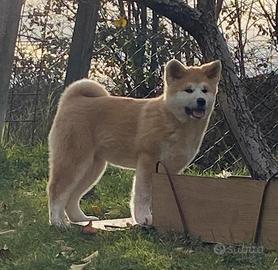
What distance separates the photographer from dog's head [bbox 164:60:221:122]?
4.68 metres

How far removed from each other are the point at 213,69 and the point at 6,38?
8.40ft

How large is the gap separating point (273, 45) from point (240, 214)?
402 centimetres

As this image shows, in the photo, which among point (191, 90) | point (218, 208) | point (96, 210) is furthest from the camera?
point (96, 210)

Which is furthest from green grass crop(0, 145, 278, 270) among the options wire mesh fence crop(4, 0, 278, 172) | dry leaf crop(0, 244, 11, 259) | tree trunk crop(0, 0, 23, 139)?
wire mesh fence crop(4, 0, 278, 172)

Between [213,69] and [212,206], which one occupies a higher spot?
[213,69]

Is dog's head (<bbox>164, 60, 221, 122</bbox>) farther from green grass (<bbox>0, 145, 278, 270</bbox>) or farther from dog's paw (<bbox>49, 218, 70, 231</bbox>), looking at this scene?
dog's paw (<bbox>49, 218, 70, 231</bbox>)

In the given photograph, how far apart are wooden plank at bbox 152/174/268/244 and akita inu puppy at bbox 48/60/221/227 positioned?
0.26m

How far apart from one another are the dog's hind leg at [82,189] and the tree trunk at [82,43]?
1.16m

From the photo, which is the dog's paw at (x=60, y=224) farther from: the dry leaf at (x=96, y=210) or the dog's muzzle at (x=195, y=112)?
the dog's muzzle at (x=195, y=112)

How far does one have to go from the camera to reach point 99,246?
4.14 metres

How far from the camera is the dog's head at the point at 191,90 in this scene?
468 cm

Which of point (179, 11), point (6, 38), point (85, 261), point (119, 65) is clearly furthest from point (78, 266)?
point (119, 65)

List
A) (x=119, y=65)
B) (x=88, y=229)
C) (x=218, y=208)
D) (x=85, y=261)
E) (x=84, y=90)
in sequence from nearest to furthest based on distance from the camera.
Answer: (x=85, y=261) < (x=218, y=208) < (x=88, y=229) < (x=84, y=90) < (x=119, y=65)

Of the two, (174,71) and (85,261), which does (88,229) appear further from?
(174,71)
